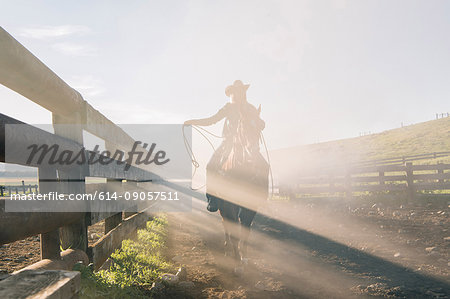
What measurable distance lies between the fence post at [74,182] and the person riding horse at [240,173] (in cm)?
223

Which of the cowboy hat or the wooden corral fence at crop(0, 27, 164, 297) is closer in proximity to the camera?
the wooden corral fence at crop(0, 27, 164, 297)

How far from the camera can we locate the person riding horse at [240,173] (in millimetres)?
4324

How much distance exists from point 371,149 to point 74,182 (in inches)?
2078

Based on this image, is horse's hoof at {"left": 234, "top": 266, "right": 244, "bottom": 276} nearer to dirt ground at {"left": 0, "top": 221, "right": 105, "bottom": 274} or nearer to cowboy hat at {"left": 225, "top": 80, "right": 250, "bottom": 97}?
dirt ground at {"left": 0, "top": 221, "right": 105, "bottom": 274}

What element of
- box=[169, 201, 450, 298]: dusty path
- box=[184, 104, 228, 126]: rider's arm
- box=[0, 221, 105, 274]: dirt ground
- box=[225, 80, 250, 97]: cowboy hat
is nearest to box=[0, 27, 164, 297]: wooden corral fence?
box=[0, 221, 105, 274]: dirt ground

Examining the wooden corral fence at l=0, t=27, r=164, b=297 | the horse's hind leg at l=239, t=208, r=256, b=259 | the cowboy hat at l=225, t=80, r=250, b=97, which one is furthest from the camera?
the cowboy hat at l=225, t=80, r=250, b=97

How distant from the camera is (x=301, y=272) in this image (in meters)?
4.11

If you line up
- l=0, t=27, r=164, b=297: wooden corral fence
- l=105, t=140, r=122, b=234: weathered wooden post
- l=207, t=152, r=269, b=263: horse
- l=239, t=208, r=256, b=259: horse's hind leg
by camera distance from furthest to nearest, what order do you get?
l=239, t=208, r=256, b=259: horse's hind leg, l=207, t=152, r=269, b=263: horse, l=105, t=140, r=122, b=234: weathered wooden post, l=0, t=27, r=164, b=297: wooden corral fence

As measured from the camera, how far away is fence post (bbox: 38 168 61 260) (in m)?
2.08

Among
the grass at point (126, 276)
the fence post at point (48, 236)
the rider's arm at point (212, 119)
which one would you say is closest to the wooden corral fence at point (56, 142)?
the fence post at point (48, 236)

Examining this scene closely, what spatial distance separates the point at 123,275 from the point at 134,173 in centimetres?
220

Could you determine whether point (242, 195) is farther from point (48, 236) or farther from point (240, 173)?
point (48, 236)

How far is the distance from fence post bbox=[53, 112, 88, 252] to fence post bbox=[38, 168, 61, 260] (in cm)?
24

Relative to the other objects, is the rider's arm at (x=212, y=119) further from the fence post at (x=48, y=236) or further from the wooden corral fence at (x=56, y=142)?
the fence post at (x=48, y=236)
